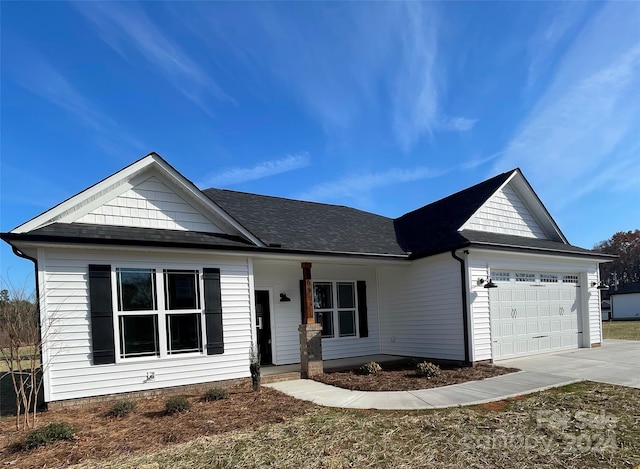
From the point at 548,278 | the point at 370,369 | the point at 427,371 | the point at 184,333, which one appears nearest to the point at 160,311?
the point at 184,333

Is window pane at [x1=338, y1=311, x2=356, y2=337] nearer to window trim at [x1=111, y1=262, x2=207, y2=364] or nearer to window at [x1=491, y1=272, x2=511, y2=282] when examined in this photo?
window at [x1=491, y1=272, x2=511, y2=282]

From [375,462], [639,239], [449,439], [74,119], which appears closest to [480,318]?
[449,439]

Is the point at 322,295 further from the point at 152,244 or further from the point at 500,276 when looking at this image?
the point at 152,244

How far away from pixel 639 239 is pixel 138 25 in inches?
3160

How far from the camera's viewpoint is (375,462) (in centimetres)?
485

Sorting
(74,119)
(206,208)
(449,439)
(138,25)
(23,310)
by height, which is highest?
(138,25)

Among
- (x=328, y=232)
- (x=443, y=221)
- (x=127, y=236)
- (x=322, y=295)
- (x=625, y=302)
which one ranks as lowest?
(x=625, y=302)

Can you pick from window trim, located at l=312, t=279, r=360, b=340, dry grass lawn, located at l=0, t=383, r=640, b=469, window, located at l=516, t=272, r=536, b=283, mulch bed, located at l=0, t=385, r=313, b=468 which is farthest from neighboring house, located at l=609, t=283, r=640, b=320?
mulch bed, located at l=0, t=385, r=313, b=468

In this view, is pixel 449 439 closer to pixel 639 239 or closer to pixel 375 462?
pixel 375 462

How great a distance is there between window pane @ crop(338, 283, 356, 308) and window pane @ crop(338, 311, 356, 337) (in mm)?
264

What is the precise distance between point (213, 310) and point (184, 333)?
2.60ft

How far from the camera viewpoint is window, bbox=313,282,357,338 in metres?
13.3

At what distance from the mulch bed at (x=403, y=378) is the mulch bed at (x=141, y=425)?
1799mm

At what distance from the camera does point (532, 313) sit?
12703 millimetres
